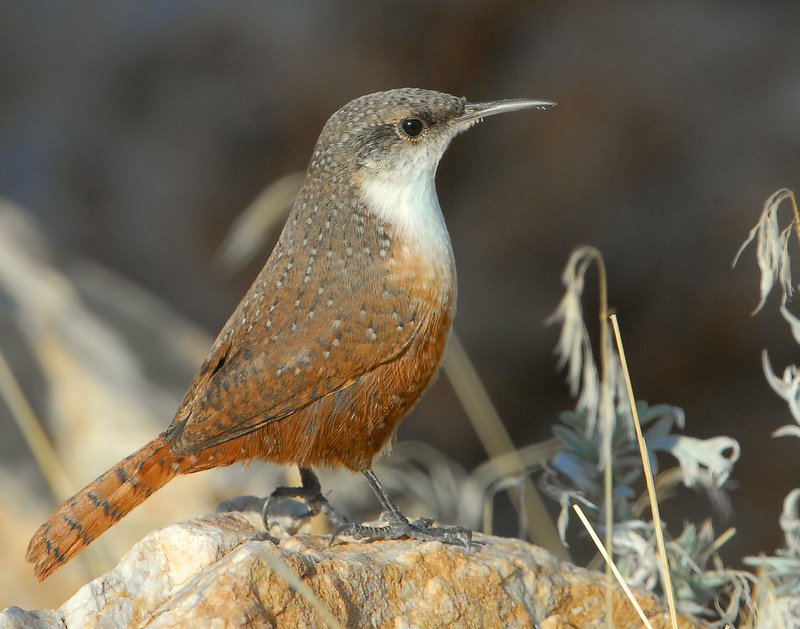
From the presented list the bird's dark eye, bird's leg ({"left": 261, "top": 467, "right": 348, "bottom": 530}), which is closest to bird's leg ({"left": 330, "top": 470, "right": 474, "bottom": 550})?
bird's leg ({"left": 261, "top": 467, "right": 348, "bottom": 530})

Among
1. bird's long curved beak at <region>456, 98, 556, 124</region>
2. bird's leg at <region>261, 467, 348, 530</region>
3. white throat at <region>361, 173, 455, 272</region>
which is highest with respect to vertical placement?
bird's long curved beak at <region>456, 98, 556, 124</region>

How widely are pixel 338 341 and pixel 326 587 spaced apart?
0.92 meters

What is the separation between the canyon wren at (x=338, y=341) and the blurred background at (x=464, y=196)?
6.02ft

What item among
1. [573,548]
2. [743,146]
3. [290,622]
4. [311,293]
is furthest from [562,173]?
[290,622]

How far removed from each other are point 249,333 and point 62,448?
92.5 inches

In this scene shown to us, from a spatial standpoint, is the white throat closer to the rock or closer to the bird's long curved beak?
the bird's long curved beak

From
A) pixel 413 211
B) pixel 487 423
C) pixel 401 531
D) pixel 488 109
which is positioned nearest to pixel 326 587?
pixel 401 531

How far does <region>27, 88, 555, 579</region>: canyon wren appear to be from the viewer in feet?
9.78

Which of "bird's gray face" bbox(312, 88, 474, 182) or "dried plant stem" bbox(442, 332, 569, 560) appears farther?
"dried plant stem" bbox(442, 332, 569, 560)

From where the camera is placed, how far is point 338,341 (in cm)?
312

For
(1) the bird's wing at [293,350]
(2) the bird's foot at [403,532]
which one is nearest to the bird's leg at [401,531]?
(2) the bird's foot at [403,532]

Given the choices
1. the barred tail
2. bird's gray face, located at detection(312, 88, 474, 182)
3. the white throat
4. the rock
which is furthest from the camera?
bird's gray face, located at detection(312, 88, 474, 182)

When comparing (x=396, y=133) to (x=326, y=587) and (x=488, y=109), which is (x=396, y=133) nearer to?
(x=488, y=109)

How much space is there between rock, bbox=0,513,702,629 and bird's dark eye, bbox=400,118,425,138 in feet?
4.85
